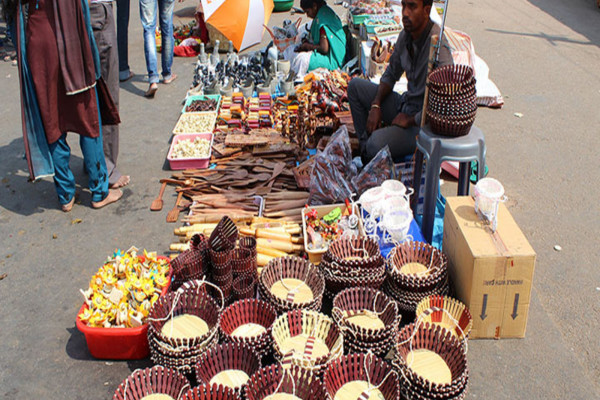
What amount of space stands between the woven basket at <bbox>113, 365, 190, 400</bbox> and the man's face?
3.03 meters

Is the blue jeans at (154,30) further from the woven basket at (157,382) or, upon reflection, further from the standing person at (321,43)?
the woven basket at (157,382)

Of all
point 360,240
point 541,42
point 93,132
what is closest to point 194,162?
point 93,132

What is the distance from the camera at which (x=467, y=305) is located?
9.81 feet

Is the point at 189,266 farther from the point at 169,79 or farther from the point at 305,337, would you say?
the point at 169,79

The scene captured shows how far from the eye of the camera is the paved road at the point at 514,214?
2.91 meters

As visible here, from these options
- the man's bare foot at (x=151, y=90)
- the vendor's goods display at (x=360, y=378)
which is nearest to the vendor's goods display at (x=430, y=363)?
the vendor's goods display at (x=360, y=378)

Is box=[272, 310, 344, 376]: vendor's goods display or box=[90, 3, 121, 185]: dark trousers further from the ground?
box=[90, 3, 121, 185]: dark trousers

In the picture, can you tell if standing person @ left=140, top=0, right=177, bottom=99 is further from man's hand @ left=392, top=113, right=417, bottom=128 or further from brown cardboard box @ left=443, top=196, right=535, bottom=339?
brown cardboard box @ left=443, top=196, right=535, bottom=339

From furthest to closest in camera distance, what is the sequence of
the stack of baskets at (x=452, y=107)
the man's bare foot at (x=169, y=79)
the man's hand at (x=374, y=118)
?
the man's bare foot at (x=169, y=79), the man's hand at (x=374, y=118), the stack of baskets at (x=452, y=107)

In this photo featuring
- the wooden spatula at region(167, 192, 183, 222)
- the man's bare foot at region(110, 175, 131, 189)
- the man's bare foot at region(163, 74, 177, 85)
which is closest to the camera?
the wooden spatula at region(167, 192, 183, 222)

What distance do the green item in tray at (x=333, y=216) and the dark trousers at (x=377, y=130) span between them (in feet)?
2.28

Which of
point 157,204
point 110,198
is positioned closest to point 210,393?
point 157,204

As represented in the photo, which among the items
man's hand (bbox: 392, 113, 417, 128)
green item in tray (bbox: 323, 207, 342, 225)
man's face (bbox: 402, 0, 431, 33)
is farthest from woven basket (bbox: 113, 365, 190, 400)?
man's face (bbox: 402, 0, 431, 33)

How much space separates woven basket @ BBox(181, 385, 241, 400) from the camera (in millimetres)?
2410
